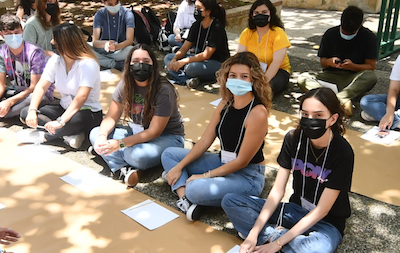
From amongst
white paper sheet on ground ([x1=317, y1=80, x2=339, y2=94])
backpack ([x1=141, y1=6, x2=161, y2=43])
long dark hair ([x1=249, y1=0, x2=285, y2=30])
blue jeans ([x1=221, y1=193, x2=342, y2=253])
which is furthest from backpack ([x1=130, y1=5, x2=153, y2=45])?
blue jeans ([x1=221, y1=193, x2=342, y2=253])

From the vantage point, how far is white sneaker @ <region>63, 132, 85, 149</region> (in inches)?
159

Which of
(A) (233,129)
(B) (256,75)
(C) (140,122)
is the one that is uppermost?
(B) (256,75)

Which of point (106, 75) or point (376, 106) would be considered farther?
point (106, 75)

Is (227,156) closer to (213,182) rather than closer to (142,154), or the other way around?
(213,182)

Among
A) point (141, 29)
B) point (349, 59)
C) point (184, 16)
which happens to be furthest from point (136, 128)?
point (141, 29)

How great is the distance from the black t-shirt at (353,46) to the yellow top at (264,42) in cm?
49

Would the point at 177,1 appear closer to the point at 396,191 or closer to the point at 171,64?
the point at 171,64

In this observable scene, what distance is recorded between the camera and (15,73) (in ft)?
15.0

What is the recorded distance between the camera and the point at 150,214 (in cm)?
311

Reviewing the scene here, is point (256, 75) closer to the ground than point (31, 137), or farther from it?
farther from it

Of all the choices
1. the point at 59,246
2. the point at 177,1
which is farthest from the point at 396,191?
the point at 177,1

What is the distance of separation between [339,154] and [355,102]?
2632mm

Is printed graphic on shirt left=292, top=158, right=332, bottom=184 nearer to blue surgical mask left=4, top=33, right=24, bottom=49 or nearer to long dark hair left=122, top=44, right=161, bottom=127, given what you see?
long dark hair left=122, top=44, right=161, bottom=127

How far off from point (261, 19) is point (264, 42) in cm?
27
